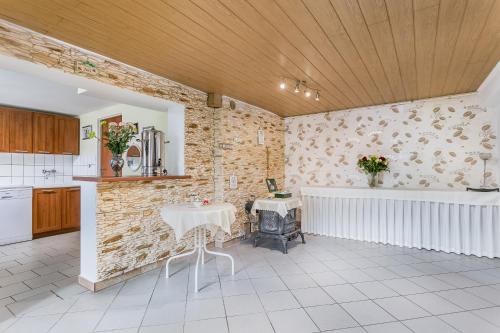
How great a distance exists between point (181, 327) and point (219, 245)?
2.15 m

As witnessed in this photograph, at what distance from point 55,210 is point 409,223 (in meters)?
6.57

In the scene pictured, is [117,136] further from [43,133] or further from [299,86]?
[43,133]

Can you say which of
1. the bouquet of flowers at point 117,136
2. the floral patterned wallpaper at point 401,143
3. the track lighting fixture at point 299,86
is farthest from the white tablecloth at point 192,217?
the floral patterned wallpaper at point 401,143

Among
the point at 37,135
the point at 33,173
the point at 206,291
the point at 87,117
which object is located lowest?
the point at 206,291

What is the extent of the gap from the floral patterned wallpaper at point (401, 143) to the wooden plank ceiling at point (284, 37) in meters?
0.88

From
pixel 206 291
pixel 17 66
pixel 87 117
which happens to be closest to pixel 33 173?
pixel 87 117

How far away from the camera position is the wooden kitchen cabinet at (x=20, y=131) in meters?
4.91

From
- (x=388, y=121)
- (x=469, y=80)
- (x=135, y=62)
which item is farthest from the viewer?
(x=388, y=121)

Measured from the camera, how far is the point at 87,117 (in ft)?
18.8

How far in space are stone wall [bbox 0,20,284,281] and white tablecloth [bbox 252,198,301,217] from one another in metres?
0.50

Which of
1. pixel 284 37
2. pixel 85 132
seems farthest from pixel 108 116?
pixel 284 37

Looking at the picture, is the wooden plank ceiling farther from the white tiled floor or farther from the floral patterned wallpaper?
the white tiled floor

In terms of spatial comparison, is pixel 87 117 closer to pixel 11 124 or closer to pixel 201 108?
pixel 11 124

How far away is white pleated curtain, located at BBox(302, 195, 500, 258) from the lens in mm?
3744
